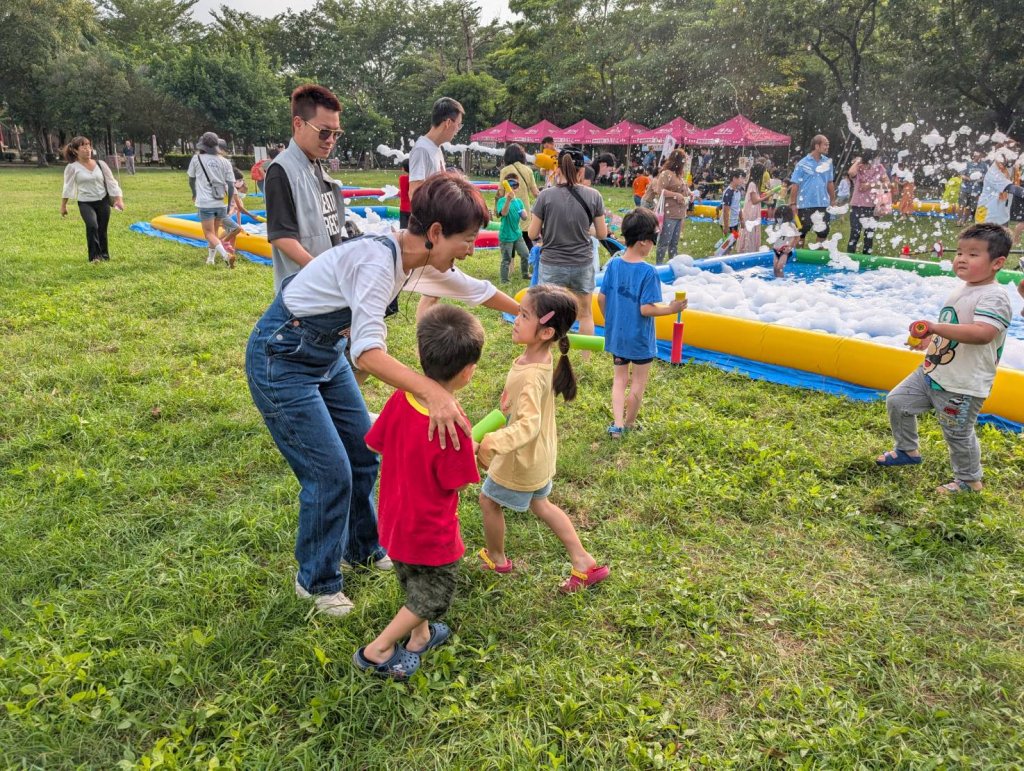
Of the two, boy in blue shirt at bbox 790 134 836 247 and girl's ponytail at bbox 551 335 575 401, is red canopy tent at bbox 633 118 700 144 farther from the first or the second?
girl's ponytail at bbox 551 335 575 401

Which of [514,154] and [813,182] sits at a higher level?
[514,154]

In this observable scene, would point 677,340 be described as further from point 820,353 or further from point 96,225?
point 96,225

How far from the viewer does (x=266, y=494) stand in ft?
12.4

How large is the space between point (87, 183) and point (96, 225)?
0.65 m

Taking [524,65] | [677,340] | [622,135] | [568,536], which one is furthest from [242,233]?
[524,65]

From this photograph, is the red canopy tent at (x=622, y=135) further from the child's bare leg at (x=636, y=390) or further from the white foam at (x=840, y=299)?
the child's bare leg at (x=636, y=390)

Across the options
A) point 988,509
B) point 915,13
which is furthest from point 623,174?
point 988,509

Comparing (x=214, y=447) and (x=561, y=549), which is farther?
(x=214, y=447)

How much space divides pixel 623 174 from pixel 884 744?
32.9 m

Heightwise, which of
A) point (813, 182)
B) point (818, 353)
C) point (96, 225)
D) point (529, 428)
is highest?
point (813, 182)

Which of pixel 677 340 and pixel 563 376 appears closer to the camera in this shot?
pixel 563 376

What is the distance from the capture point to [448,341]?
2.24 m

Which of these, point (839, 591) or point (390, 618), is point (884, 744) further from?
point (390, 618)

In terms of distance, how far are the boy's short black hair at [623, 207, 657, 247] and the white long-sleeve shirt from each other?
789 cm
